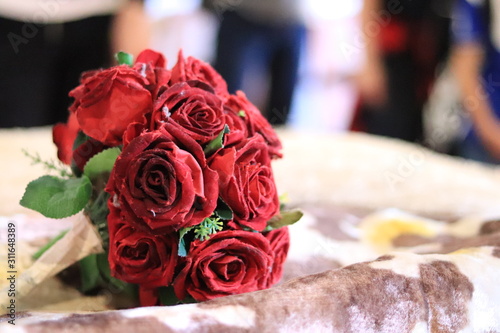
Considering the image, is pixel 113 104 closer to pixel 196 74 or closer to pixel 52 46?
pixel 196 74

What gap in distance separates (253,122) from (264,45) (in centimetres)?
196

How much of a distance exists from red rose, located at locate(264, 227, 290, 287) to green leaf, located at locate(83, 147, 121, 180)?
14 cm

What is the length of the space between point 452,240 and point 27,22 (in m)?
1.83

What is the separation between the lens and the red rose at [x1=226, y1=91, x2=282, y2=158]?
0.50m

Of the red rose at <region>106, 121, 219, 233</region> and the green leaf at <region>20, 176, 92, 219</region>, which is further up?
the red rose at <region>106, 121, 219, 233</region>

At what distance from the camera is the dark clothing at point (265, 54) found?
91.6 inches

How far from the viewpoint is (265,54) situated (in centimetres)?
243

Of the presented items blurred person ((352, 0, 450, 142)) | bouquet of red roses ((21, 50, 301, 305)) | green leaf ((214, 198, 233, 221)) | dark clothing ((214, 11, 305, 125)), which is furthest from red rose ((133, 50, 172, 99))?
blurred person ((352, 0, 450, 142))

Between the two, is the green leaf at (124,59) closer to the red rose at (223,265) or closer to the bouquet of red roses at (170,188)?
the bouquet of red roses at (170,188)

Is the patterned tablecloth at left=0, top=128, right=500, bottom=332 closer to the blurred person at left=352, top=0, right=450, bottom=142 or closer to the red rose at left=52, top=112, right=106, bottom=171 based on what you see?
the red rose at left=52, top=112, right=106, bottom=171

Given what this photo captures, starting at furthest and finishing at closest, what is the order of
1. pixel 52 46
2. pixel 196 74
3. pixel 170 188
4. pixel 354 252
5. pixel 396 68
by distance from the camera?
pixel 396 68, pixel 52 46, pixel 354 252, pixel 196 74, pixel 170 188

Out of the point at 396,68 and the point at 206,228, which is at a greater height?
the point at 206,228

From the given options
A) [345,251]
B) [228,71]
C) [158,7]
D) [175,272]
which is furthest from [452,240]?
[158,7]

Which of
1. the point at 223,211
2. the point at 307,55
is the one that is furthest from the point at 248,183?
the point at 307,55
